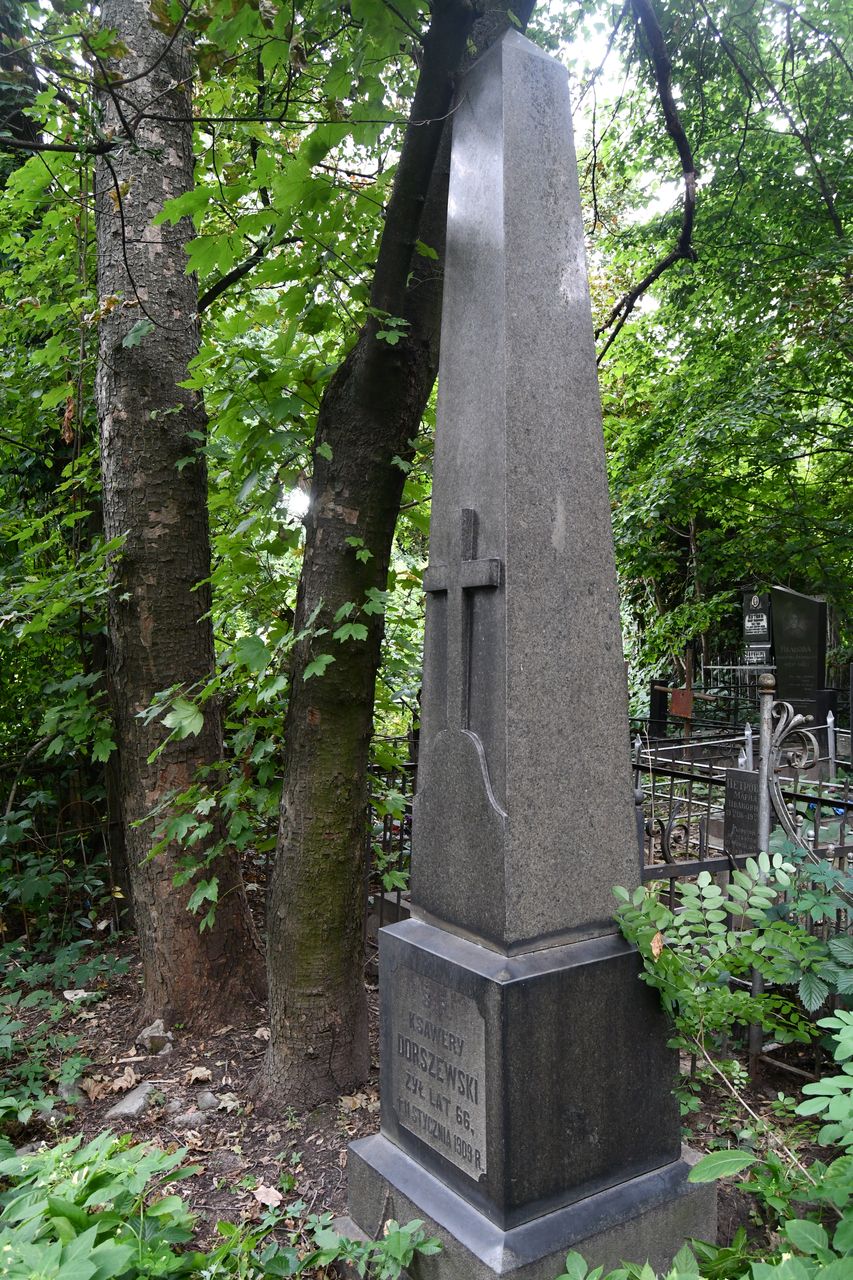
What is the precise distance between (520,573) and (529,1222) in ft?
5.62

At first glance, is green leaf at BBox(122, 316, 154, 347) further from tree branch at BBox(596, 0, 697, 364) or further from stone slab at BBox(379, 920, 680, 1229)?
stone slab at BBox(379, 920, 680, 1229)

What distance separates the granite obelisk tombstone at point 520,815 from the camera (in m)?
2.31

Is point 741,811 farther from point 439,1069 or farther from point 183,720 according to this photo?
point 183,720

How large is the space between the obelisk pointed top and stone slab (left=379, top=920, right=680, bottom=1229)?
0.11 m

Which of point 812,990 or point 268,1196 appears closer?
point 268,1196

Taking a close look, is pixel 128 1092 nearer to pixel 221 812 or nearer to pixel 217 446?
pixel 221 812

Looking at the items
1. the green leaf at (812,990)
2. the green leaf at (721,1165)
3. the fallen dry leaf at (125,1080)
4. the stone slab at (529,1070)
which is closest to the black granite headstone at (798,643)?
the green leaf at (812,990)

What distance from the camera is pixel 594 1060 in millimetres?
2416

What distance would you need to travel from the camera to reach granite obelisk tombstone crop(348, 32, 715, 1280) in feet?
7.59

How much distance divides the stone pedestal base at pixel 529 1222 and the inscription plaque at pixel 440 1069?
0.38 feet

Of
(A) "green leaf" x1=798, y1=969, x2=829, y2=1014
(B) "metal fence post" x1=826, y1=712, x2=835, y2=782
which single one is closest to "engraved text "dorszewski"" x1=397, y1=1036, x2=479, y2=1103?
(A) "green leaf" x1=798, y1=969, x2=829, y2=1014

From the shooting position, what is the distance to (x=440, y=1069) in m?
2.50

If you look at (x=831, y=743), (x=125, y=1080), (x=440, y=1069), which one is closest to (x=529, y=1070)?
(x=440, y=1069)

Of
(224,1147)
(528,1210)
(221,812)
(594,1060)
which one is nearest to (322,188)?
(221,812)
